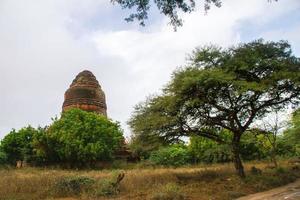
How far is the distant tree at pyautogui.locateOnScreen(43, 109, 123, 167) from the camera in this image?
120ft

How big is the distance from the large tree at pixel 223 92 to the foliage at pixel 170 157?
1702cm

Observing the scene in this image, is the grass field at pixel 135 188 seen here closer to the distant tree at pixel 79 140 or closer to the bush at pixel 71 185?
the bush at pixel 71 185

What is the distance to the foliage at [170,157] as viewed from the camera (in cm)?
4050

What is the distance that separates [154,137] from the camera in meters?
23.4

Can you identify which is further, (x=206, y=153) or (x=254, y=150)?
(x=254, y=150)

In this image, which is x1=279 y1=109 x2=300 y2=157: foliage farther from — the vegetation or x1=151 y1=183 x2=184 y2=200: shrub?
x1=151 y1=183 x2=184 y2=200: shrub

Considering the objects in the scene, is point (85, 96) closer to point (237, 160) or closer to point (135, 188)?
point (237, 160)

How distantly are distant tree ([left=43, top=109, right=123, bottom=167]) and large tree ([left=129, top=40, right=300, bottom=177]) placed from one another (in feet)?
45.4

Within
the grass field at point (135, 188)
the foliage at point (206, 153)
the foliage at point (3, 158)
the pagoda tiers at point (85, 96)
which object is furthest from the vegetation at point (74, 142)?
the grass field at point (135, 188)

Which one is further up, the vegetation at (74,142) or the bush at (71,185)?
the vegetation at (74,142)

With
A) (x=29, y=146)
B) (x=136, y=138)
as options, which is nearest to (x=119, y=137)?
(x=29, y=146)

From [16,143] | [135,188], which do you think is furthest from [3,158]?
[135,188]

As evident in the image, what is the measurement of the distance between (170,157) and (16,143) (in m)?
16.7

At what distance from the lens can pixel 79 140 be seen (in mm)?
36875
